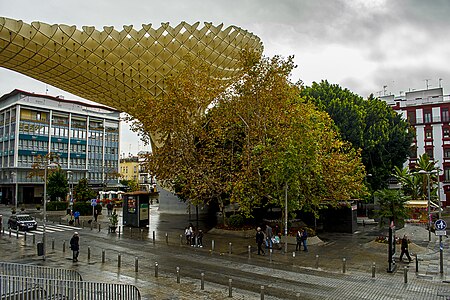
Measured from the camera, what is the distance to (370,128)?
48000 mm

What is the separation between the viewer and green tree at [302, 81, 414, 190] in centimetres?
4553

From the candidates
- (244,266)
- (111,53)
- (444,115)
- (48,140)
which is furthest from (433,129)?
(48,140)

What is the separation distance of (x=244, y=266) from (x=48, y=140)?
71596mm

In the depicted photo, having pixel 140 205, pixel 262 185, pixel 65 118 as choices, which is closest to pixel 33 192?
pixel 65 118

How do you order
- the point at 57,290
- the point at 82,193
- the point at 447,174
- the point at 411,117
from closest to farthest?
the point at 57,290
the point at 82,193
the point at 447,174
the point at 411,117

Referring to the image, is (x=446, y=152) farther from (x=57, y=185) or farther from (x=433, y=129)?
(x=57, y=185)

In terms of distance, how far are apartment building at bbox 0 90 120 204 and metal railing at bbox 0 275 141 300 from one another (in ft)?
208

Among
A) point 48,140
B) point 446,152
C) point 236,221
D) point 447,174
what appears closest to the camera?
point 236,221

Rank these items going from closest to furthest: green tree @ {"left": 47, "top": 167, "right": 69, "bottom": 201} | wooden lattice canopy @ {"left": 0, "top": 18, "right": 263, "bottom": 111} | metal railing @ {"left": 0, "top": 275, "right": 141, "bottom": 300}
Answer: metal railing @ {"left": 0, "top": 275, "right": 141, "bottom": 300} → wooden lattice canopy @ {"left": 0, "top": 18, "right": 263, "bottom": 111} → green tree @ {"left": 47, "top": 167, "right": 69, "bottom": 201}

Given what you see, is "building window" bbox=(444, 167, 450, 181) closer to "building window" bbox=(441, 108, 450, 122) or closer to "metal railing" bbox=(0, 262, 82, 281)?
"building window" bbox=(441, 108, 450, 122)

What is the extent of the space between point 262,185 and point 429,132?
167 feet

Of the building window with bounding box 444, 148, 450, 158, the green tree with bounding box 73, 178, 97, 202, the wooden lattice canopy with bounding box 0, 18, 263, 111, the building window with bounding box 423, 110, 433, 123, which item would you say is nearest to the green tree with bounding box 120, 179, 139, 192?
the green tree with bounding box 73, 178, 97, 202

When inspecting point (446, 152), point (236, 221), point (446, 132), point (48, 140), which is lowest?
point (236, 221)

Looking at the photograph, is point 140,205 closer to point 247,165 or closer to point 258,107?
point 247,165
